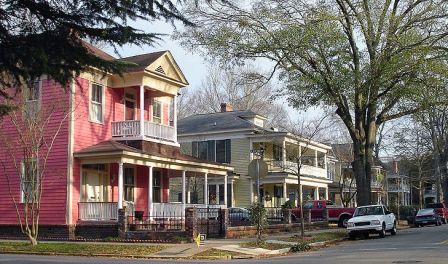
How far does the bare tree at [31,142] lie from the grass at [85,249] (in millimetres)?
894

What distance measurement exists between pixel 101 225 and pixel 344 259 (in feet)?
43.2

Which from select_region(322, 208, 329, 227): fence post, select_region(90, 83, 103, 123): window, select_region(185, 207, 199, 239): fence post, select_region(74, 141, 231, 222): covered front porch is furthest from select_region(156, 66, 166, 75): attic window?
select_region(322, 208, 329, 227): fence post

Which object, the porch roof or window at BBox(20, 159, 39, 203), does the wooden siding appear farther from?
window at BBox(20, 159, 39, 203)

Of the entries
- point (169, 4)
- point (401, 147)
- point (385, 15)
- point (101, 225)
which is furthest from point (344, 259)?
point (401, 147)

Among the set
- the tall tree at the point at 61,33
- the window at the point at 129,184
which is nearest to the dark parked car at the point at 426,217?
the window at the point at 129,184

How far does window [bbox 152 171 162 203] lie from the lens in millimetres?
31942

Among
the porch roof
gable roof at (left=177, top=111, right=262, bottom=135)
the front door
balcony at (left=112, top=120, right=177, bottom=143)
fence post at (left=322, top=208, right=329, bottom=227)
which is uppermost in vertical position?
gable roof at (left=177, top=111, right=262, bottom=135)

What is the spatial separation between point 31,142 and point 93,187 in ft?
18.1

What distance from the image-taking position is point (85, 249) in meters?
20.3

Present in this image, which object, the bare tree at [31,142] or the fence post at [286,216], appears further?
the fence post at [286,216]

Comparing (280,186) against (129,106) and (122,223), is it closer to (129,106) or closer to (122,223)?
(129,106)

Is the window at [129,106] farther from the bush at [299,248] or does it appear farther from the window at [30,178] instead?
the bush at [299,248]

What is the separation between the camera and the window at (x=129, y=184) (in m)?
29.6

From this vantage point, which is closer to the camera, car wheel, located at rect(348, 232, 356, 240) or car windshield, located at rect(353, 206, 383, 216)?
car wheel, located at rect(348, 232, 356, 240)
